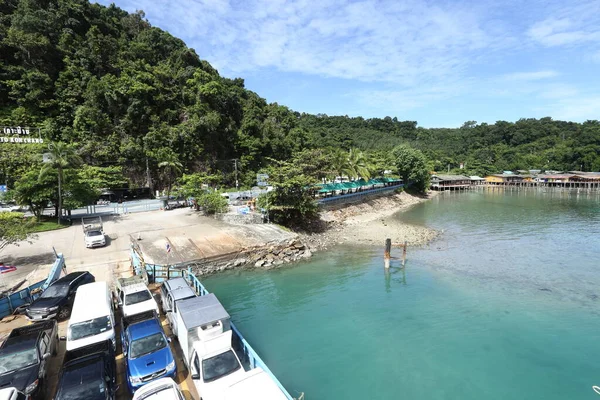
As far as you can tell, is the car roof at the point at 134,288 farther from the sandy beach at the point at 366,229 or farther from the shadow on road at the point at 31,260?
the sandy beach at the point at 366,229

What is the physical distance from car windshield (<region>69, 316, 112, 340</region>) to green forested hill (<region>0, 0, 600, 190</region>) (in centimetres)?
4127

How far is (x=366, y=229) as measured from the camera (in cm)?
3953

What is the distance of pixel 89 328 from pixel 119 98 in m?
53.3

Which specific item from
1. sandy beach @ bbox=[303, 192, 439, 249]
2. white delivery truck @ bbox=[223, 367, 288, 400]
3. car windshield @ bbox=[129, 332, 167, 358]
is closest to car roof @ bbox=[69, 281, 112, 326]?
car windshield @ bbox=[129, 332, 167, 358]

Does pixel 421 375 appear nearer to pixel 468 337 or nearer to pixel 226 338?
pixel 468 337

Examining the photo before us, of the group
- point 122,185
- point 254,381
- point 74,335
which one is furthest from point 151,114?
point 254,381

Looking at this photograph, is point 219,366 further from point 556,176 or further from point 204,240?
point 556,176

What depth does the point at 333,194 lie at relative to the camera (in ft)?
167

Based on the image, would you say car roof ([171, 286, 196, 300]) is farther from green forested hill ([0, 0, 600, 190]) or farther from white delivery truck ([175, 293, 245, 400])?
green forested hill ([0, 0, 600, 190])

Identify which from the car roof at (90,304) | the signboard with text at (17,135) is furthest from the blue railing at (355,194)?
the signboard with text at (17,135)

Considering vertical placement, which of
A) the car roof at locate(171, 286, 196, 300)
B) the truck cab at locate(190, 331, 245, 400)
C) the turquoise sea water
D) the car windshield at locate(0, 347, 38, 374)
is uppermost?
the car roof at locate(171, 286, 196, 300)

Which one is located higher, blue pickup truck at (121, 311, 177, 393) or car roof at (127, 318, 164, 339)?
car roof at (127, 318, 164, 339)

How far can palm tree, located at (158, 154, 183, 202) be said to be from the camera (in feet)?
166

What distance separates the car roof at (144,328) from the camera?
10750 mm
